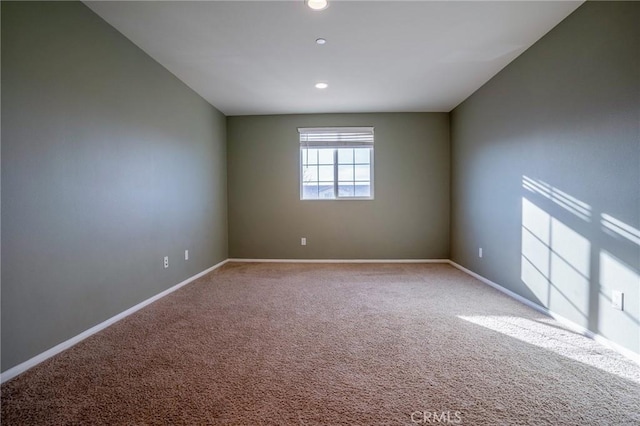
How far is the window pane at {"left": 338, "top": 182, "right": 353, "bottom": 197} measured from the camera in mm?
4844

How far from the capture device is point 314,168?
15.9ft

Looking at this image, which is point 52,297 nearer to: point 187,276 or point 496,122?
point 187,276

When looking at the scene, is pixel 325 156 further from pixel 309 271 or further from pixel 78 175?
pixel 78 175

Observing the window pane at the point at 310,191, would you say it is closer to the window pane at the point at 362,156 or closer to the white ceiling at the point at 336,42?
the window pane at the point at 362,156

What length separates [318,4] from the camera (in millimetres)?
2086

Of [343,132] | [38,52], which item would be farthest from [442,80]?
[38,52]

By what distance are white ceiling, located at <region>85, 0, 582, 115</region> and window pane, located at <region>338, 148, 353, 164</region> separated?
107 centimetres

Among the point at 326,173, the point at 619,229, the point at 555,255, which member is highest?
the point at 326,173

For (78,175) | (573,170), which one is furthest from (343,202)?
(78,175)

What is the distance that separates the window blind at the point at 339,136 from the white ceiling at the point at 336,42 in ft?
2.83

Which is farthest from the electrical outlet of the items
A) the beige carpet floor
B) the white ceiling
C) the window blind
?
the window blind

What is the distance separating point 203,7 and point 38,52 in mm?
1078

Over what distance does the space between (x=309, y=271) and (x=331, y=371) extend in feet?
8.26

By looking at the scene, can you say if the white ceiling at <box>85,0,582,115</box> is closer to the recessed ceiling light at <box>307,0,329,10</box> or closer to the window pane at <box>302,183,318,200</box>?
the recessed ceiling light at <box>307,0,329,10</box>
